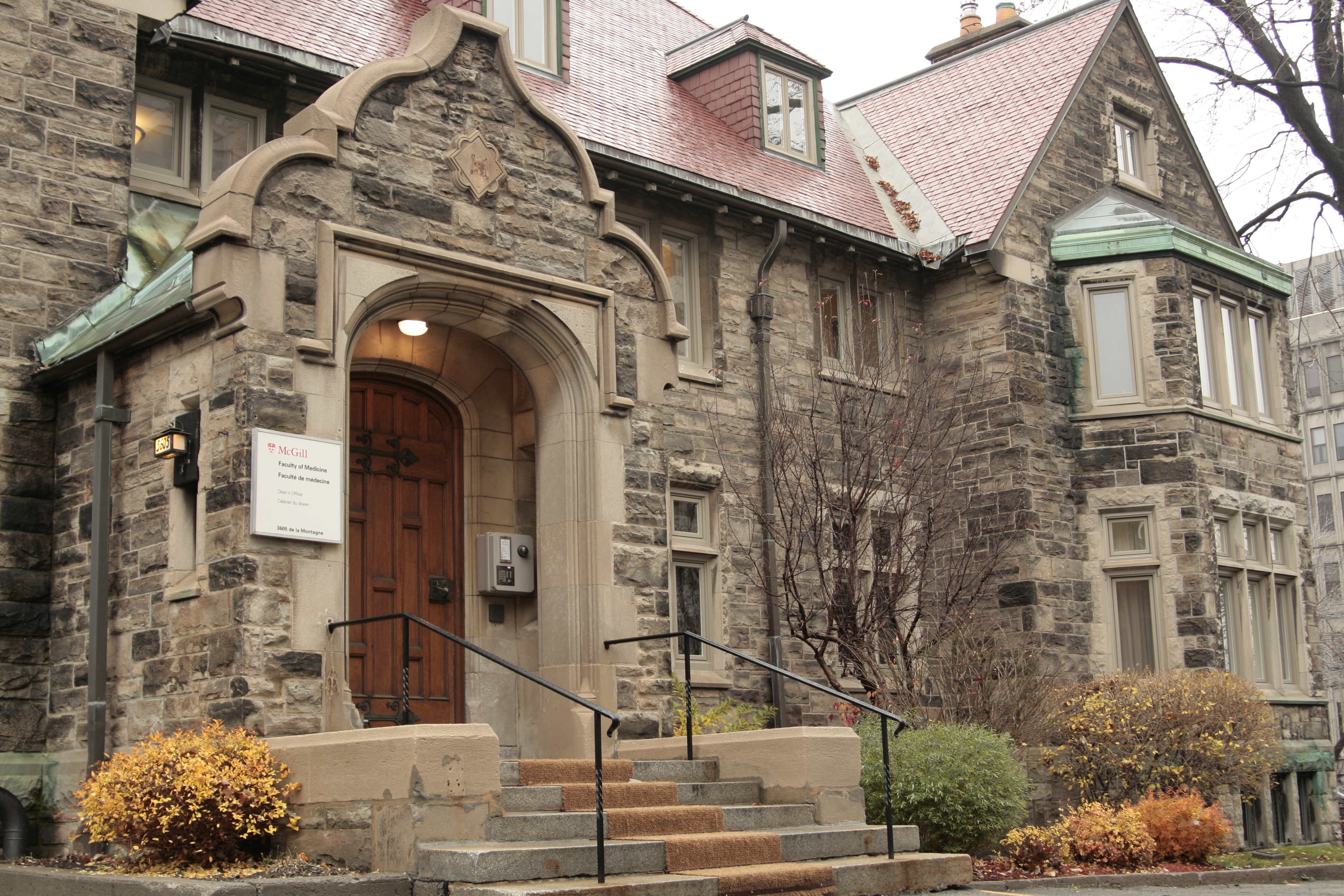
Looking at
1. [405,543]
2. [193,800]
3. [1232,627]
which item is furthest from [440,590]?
[1232,627]

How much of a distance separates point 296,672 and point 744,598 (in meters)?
7.16

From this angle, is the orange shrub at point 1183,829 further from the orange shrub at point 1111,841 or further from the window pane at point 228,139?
the window pane at point 228,139

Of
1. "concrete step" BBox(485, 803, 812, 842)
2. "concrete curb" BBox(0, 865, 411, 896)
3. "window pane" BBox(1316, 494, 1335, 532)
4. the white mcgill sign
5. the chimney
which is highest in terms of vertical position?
the chimney

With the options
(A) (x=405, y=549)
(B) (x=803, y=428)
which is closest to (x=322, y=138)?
(A) (x=405, y=549)

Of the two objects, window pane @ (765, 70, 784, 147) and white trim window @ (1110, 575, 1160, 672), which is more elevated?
window pane @ (765, 70, 784, 147)

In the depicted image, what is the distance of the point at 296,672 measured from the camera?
8.90 metres

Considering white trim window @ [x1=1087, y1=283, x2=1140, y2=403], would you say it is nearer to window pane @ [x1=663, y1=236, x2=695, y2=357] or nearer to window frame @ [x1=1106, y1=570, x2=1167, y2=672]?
window frame @ [x1=1106, y1=570, x2=1167, y2=672]

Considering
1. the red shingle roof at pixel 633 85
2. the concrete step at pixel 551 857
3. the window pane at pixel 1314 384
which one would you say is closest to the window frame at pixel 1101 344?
the red shingle roof at pixel 633 85

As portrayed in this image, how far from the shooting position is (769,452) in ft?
51.1

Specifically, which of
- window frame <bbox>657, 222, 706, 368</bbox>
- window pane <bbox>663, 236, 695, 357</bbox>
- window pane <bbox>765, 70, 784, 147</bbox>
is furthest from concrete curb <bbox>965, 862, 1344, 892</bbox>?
window pane <bbox>765, 70, 784, 147</bbox>

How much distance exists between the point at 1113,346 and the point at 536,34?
7.84 metres

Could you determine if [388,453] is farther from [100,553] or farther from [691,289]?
[691,289]

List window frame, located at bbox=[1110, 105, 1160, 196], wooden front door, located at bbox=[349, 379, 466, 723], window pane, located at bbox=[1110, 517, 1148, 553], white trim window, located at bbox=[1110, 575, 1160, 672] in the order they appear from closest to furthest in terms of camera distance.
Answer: wooden front door, located at bbox=[349, 379, 466, 723]
white trim window, located at bbox=[1110, 575, 1160, 672]
window pane, located at bbox=[1110, 517, 1148, 553]
window frame, located at bbox=[1110, 105, 1160, 196]

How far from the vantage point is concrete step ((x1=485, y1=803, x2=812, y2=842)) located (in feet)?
26.6
